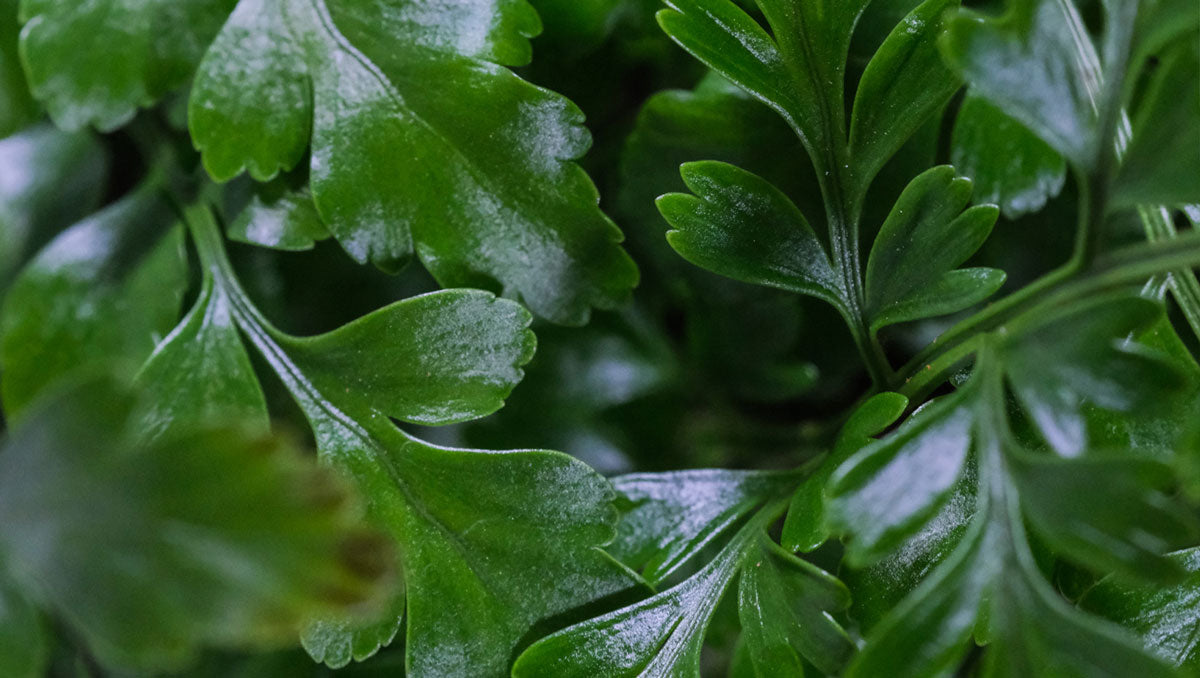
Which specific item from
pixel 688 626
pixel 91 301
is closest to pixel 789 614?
pixel 688 626

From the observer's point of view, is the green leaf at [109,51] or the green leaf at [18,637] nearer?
the green leaf at [18,637]

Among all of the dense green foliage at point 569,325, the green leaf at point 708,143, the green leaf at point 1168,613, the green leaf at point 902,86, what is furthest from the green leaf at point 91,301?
the green leaf at point 1168,613

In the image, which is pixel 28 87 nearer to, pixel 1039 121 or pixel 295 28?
pixel 295 28

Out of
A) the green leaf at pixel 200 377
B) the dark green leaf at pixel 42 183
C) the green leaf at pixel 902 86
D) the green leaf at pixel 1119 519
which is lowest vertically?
the dark green leaf at pixel 42 183

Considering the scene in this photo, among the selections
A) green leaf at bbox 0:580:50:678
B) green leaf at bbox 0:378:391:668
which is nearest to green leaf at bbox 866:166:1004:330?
green leaf at bbox 0:378:391:668

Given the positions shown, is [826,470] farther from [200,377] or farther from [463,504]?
[200,377]

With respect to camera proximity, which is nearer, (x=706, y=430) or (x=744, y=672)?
(x=744, y=672)

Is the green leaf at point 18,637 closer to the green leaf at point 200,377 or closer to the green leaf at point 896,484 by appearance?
the green leaf at point 200,377

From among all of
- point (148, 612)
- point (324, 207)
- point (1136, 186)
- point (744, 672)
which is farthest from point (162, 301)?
point (1136, 186)
